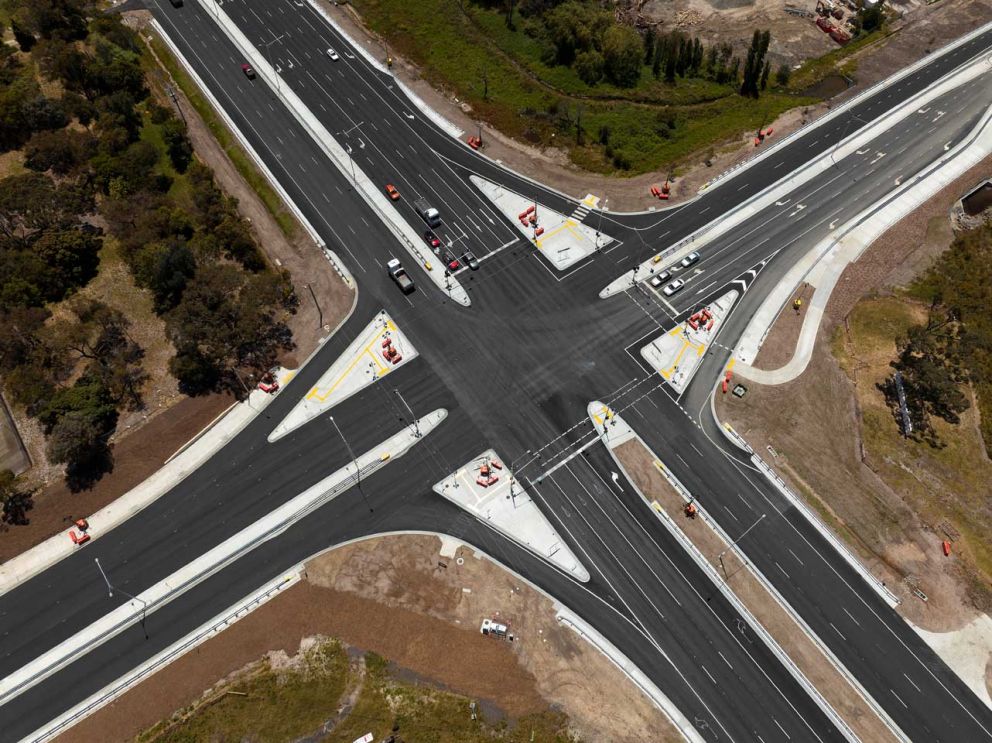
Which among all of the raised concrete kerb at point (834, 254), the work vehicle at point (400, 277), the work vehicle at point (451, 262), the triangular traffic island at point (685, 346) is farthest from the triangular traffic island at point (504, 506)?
the raised concrete kerb at point (834, 254)

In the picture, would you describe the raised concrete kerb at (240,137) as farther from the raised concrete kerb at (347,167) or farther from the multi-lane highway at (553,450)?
the raised concrete kerb at (347,167)

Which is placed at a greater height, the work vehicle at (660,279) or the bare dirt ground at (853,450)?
the work vehicle at (660,279)

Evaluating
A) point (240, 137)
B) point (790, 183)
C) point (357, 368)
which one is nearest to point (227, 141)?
point (240, 137)

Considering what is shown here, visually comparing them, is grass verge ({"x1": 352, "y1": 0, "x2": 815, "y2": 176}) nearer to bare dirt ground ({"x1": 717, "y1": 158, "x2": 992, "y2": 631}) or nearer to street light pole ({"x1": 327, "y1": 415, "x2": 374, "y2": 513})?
bare dirt ground ({"x1": 717, "y1": 158, "x2": 992, "y2": 631})

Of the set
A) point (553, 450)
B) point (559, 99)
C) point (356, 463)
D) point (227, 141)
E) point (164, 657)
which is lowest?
point (553, 450)

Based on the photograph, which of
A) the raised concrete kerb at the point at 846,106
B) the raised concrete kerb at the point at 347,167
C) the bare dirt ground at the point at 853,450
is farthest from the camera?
the raised concrete kerb at the point at 846,106

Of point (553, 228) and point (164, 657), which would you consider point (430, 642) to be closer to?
point (164, 657)
